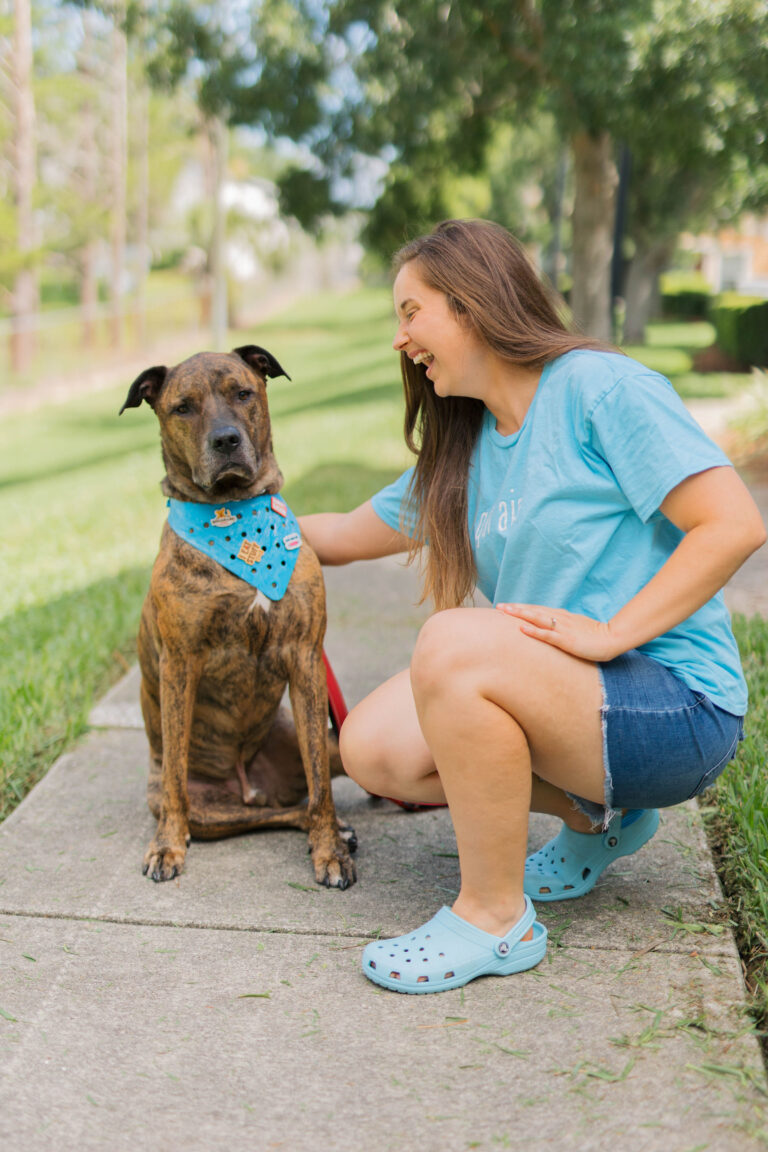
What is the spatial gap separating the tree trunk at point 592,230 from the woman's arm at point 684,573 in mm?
11222

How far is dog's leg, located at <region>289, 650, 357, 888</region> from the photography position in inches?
124

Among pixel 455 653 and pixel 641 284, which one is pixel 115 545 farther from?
pixel 641 284

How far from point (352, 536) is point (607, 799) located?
120 centimetres

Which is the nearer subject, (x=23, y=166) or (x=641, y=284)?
(x=23, y=166)

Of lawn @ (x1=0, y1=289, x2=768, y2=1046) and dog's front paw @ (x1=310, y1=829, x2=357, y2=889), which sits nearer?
dog's front paw @ (x1=310, y1=829, x2=357, y2=889)

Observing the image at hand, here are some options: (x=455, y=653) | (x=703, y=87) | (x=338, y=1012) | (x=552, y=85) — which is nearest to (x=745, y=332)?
(x=552, y=85)

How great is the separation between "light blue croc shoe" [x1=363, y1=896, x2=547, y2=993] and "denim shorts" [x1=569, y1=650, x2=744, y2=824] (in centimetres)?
38

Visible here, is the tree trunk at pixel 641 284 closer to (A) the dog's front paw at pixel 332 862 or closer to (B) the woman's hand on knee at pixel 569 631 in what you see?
(A) the dog's front paw at pixel 332 862

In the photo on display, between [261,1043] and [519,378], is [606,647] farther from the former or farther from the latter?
[261,1043]

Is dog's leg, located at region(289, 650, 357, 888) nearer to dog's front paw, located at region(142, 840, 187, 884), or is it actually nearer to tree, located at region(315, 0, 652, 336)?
dog's front paw, located at region(142, 840, 187, 884)

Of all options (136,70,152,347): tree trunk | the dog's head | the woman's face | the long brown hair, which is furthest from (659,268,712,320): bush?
the woman's face

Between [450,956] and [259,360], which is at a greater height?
[259,360]

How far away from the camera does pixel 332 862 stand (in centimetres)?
306

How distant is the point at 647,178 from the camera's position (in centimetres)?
2291
